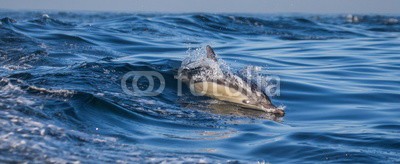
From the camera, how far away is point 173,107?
32.0 feet

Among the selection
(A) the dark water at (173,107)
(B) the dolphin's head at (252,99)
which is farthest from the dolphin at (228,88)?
(A) the dark water at (173,107)

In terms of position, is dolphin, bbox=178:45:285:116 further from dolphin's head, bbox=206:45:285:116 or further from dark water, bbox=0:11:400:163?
dark water, bbox=0:11:400:163

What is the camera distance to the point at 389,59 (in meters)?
16.3

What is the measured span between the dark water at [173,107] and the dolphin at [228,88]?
0.26 m

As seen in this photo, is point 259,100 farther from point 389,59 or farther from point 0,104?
point 389,59

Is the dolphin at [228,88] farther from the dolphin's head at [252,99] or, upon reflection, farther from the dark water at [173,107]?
the dark water at [173,107]

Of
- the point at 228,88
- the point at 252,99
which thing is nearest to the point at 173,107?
the point at 228,88

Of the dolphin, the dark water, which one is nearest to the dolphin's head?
the dolphin

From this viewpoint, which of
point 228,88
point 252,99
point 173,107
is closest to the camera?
point 173,107

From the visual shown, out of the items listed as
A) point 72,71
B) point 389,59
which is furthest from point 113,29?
point 72,71

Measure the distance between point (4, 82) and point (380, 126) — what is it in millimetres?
5115

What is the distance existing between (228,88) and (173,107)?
0.91 meters

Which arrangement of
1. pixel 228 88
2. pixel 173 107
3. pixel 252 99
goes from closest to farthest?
pixel 173 107 → pixel 252 99 → pixel 228 88

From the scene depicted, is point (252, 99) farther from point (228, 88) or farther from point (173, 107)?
point (173, 107)
